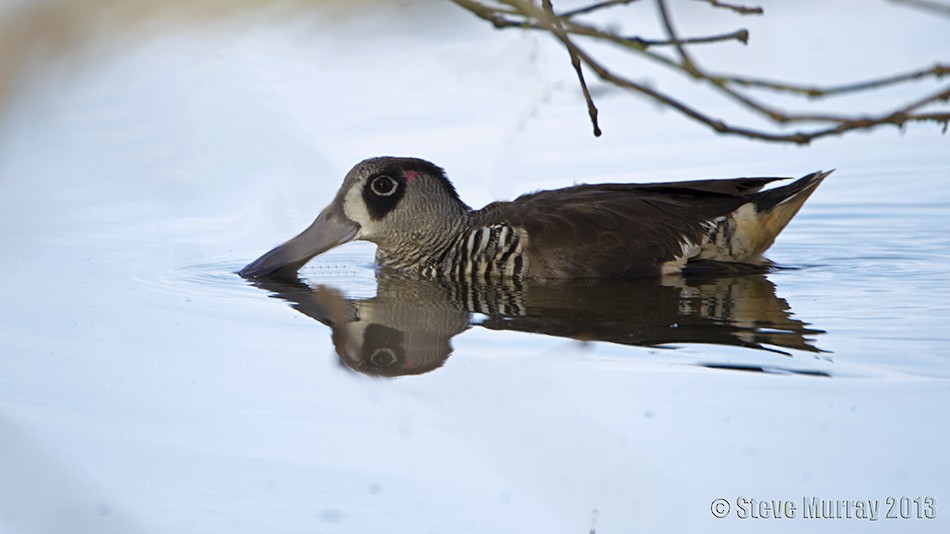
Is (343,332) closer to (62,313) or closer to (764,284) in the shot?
(62,313)

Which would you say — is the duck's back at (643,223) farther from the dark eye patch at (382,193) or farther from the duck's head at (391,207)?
the dark eye patch at (382,193)

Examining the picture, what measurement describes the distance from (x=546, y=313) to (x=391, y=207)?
69.2 inches

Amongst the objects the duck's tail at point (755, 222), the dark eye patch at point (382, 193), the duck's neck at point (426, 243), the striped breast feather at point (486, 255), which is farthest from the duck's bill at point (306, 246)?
the duck's tail at point (755, 222)

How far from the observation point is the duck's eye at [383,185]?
25.7 feet

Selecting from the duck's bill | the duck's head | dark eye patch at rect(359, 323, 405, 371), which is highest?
the duck's head

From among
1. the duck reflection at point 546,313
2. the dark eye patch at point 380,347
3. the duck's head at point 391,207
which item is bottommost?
the dark eye patch at point 380,347

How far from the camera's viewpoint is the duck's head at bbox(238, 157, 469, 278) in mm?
7828

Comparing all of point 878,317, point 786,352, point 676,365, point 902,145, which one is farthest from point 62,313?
point 902,145

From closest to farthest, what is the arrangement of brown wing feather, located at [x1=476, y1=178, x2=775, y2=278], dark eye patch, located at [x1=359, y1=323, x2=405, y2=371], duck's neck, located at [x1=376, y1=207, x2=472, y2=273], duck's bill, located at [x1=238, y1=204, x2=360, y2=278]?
dark eye patch, located at [x1=359, y1=323, x2=405, y2=371]
brown wing feather, located at [x1=476, y1=178, x2=775, y2=278]
duck's bill, located at [x1=238, y1=204, x2=360, y2=278]
duck's neck, located at [x1=376, y1=207, x2=472, y2=273]

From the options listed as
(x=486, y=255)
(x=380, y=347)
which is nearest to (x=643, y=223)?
(x=486, y=255)

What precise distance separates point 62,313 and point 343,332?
1410 millimetres

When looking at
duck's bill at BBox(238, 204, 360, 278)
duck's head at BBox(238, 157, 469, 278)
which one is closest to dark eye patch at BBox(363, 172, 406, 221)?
duck's head at BBox(238, 157, 469, 278)

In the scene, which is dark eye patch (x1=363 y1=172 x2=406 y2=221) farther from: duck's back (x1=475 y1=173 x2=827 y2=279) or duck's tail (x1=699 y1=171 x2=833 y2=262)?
duck's tail (x1=699 y1=171 x2=833 y2=262)

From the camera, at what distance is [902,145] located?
999 cm
